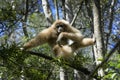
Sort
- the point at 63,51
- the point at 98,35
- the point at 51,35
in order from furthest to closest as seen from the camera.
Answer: the point at 51,35
the point at 63,51
the point at 98,35

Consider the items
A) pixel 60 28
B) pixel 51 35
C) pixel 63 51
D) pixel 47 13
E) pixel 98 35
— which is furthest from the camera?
pixel 47 13

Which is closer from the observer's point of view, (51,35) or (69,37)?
(69,37)

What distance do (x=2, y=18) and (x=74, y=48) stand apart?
179 centimetres

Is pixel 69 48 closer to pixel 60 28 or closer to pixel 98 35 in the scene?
pixel 60 28

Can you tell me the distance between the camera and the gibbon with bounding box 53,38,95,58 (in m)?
5.67

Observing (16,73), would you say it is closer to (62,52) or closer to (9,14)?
(9,14)

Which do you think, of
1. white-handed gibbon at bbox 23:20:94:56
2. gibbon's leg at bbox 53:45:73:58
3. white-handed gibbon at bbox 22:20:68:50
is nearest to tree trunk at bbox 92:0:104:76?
white-handed gibbon at bbox 23:20:94:56

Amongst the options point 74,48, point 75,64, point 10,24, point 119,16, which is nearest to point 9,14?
point 10,24

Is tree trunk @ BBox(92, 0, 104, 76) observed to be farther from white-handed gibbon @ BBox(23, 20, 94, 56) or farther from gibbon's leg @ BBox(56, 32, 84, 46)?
gibbon's leg @ BBox(56, 32, 84, 46)

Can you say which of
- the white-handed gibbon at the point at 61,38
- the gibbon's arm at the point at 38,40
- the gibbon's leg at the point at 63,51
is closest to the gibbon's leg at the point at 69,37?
the white-handed gibbon at the point at 61,38

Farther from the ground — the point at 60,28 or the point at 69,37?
the point at 60,28

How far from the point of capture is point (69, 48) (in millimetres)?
5883

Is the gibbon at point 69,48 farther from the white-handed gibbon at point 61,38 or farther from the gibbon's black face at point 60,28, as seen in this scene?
the gibbon's black face at point 60,28

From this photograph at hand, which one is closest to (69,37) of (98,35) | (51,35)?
(51,35)
